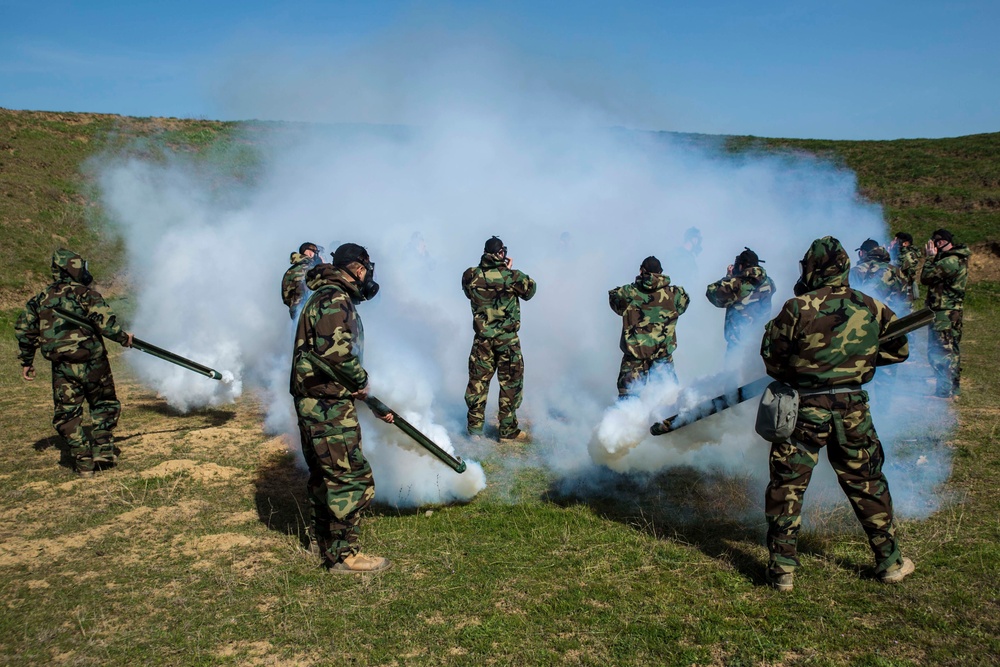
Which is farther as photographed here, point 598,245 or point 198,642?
point 598,245

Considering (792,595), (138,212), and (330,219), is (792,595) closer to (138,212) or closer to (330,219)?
(330,219)

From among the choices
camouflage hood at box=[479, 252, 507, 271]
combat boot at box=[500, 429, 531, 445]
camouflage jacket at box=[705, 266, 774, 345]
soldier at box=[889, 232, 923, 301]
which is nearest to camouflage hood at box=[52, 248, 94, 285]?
camouflage hood at box=[479, 252, 507, 271]

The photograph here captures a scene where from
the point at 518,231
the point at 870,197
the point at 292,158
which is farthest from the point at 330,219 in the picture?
the point at 870,197

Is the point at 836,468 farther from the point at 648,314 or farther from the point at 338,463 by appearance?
the point at 648,314

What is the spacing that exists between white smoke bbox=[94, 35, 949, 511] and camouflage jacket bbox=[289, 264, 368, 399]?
123 cm

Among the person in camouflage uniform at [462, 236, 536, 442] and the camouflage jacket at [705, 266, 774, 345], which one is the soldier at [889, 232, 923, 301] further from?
the person in camouflage uniform at [462, 236, 536, 442]

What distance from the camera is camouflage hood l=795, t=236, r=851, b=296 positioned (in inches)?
187

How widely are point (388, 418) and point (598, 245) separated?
10660 mm

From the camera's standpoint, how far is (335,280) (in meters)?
5.41

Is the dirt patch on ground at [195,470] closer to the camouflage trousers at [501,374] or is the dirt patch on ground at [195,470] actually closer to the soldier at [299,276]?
the soldier at [299,276]

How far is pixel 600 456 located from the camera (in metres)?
6.43

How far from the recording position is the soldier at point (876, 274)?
434 inches

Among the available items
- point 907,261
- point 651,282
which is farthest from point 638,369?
point 907,261

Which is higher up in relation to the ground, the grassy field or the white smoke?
the white smoke
